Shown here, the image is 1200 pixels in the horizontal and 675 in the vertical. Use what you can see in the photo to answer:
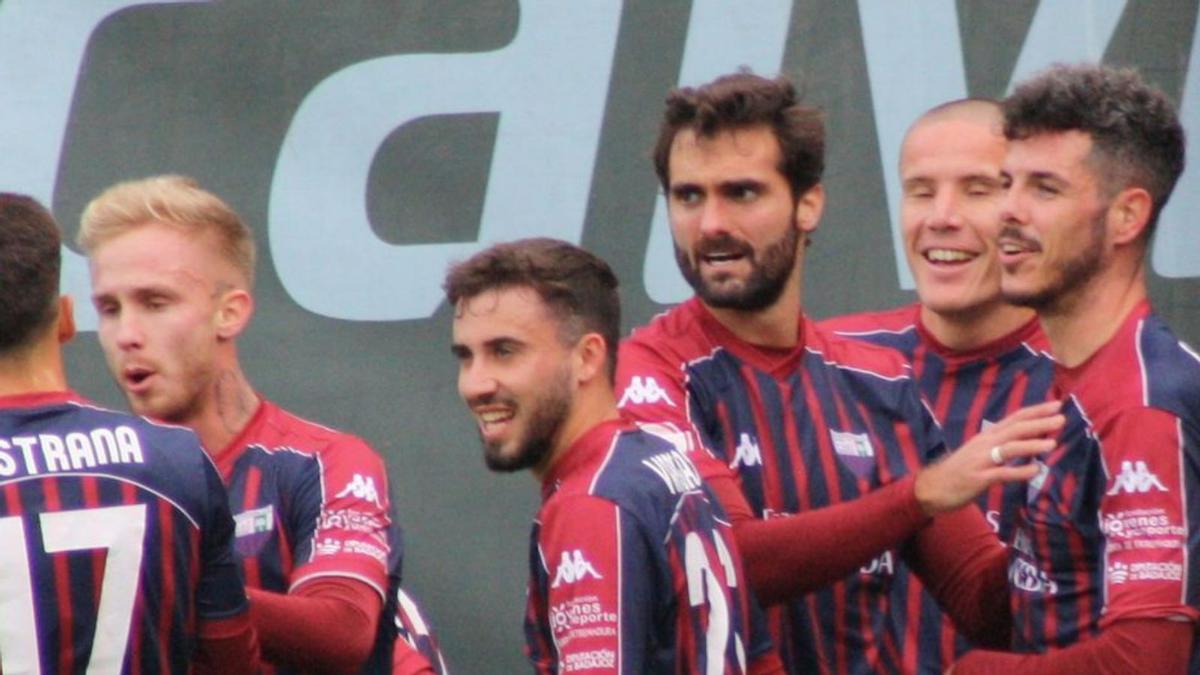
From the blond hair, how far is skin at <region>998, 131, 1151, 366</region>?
4.76 feet

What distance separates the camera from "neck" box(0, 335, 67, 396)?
3.46m

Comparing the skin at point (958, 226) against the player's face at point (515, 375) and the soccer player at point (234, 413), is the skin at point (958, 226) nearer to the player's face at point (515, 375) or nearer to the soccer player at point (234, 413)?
the player's face at point (515, 375)

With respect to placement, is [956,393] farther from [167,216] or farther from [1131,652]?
[167,216]

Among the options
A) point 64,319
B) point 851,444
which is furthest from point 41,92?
point 851,444

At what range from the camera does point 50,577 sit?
337 centimetres

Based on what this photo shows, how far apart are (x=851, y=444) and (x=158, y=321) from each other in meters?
1.32

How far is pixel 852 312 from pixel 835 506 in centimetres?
118

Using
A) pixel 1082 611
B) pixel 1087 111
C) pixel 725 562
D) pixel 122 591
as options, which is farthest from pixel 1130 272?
pixel 122 591

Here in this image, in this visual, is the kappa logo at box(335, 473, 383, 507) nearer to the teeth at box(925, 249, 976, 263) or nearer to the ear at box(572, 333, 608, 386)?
the ear at box(572, 333, 608, 386)

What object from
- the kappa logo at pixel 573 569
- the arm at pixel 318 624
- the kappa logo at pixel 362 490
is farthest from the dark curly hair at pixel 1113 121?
the arm at pixel 318 624

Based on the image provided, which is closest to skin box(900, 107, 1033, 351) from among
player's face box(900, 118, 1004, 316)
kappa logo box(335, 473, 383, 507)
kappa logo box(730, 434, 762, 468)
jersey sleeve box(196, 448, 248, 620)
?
player's face box(900, 118, 1004, 316)

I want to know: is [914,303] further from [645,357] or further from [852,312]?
[645,357]

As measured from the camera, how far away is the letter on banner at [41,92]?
5047 mm

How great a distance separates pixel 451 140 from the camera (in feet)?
16.9
